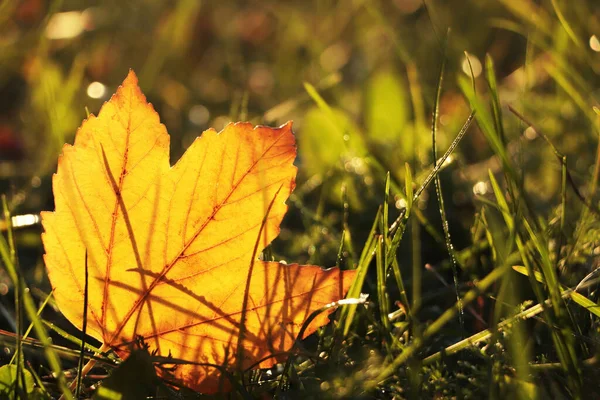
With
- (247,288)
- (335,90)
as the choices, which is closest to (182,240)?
(247,288)

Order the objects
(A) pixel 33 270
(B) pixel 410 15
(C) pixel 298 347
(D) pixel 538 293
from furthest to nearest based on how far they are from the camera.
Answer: (B) pixel 410 15 < (A) pixel 33 270 < (C) pixel 298 347 < (D) pixel 538 293

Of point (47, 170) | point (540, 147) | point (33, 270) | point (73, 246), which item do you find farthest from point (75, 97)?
point (73, 246)

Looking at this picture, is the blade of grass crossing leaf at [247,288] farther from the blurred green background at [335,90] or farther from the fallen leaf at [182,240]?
the blurred green background at [335,90]

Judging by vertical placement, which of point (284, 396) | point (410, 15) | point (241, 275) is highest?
point (410, 15)

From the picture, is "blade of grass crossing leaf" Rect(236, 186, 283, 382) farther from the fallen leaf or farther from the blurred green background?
the blurred green background

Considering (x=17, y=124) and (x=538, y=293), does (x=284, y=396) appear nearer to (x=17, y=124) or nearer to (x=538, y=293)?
(x=538, y=293)

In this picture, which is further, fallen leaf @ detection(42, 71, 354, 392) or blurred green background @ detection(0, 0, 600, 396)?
blurred green background @ detection(0, 0, 600, 396)

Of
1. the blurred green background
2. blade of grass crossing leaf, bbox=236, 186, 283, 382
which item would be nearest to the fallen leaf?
blade of grass crossing leaf, bbox=236, 186, 283, 382
